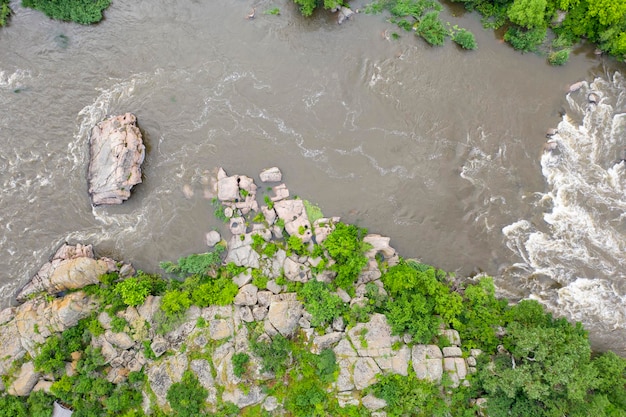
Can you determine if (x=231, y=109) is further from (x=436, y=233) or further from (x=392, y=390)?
(x=392, y=390)

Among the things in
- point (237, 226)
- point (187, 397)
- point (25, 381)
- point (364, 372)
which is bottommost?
point (25, 381)

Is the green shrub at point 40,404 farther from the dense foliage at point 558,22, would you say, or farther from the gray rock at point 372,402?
the dense foliage at point 558,22

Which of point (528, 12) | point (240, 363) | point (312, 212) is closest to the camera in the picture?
point (240, 363)

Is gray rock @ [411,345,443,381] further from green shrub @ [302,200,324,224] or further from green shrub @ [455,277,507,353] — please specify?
green shrub @ [302,200,324,224]

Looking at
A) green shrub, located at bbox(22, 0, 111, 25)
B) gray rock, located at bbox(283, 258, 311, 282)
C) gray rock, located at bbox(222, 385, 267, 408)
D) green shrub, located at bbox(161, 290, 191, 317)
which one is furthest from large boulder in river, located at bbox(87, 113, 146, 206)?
gray rock, located at bbox(222, 385, 267, 408)

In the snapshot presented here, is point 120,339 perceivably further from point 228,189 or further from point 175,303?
point 228,189

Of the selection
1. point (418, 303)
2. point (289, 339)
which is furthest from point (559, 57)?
point (289, 339)
